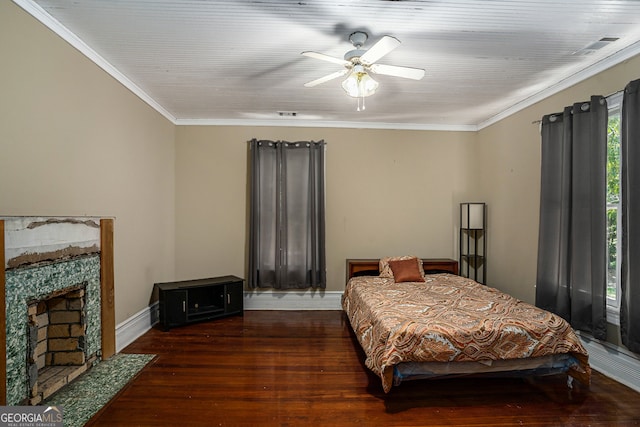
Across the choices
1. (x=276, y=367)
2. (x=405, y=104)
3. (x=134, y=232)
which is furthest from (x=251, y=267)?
(x=405, y=104)

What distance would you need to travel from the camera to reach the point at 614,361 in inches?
104

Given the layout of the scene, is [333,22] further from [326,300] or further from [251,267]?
[326,300]

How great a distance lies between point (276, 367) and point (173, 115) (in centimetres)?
344

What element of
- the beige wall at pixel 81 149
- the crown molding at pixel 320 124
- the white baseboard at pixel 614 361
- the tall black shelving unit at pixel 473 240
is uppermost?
the crown molding at pixel 320 124

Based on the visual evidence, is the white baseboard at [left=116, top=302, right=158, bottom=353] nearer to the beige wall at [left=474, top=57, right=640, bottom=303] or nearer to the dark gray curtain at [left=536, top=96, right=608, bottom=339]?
the dark gray curtain at [left=536, top=96, right=608, bottom=339]

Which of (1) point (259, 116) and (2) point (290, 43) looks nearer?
(2) point (290, 43)

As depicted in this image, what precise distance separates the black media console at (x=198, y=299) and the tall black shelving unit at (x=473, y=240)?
10.3 ft

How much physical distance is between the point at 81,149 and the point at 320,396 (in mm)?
2671

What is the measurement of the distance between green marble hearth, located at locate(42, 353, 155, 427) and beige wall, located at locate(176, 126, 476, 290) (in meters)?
1.79

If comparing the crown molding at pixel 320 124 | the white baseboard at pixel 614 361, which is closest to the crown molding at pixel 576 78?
the crown molding at pixel 320 124

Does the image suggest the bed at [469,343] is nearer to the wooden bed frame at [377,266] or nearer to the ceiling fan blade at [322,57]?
the wooden bed frame at [377,266]

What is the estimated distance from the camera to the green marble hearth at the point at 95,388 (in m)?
2.12

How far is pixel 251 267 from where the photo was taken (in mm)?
4395

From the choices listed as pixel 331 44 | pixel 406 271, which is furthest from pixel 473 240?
pixel 331 44
